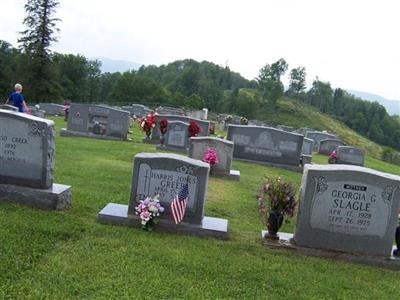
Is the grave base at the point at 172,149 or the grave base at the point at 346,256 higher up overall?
the grave base at the point at 346,256

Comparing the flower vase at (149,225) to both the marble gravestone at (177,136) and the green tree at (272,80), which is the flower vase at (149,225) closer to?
the marble gravestone at (177,136)

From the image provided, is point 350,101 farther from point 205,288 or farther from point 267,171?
point 205,288

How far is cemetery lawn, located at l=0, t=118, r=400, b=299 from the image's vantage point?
5.46 meters

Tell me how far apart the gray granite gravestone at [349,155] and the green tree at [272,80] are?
280 ft

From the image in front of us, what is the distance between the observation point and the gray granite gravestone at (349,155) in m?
25.5

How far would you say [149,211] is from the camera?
25.0 ft

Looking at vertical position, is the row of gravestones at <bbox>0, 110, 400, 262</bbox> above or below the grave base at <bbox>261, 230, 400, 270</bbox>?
above

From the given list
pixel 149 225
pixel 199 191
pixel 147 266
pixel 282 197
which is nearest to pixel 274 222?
pixel 282 197

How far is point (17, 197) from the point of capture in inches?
318

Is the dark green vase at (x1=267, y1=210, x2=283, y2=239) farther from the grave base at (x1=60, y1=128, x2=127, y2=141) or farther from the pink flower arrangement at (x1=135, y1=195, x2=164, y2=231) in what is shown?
the grave base at (x1=60, y1=128, x2=127, y2=141)

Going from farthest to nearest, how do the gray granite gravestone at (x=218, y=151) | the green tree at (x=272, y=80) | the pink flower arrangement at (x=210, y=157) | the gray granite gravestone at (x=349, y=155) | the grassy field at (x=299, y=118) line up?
the green tree at (x=272, y=80), the grassy field at (x=299, y=118), the gray granite gravestone at (x=349, y=155), the gray granite gravestone at (x=218, y=151), the pink flower arrangement at (x=210, y=157)

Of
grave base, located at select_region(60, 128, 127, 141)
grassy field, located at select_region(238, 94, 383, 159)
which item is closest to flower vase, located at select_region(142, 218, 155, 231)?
grave base, located at select_region(60, 128, 127, 141)

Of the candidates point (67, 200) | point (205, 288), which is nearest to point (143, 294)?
point (205, 288)

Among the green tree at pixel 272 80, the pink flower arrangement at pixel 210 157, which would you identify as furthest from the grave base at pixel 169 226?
the green tree at pixel 272 80
